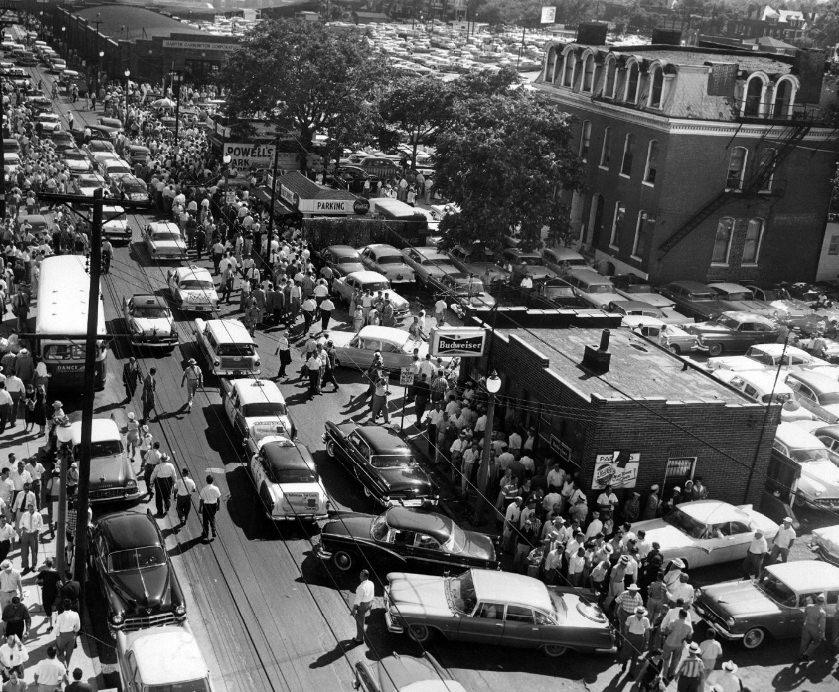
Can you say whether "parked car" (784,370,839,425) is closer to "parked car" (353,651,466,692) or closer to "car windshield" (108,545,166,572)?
"parked car" (353,651,466,692)

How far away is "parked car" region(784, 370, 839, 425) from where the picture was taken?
100ft

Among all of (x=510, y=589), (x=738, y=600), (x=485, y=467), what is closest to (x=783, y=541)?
(x=738, y=600)

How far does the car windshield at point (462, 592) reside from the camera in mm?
18312

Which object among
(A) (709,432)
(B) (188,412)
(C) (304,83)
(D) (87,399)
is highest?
(C) (304,83)

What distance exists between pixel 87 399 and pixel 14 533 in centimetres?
363

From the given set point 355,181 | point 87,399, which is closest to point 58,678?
point 87,399

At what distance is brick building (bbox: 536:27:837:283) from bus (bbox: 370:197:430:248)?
831 centimetres

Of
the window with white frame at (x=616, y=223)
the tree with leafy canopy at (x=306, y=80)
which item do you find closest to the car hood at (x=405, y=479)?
the window with white frame at (x=616, y=223)

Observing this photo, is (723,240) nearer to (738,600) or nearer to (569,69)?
(569,69)

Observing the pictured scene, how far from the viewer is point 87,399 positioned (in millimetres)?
18109

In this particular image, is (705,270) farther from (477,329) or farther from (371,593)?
(371,593)

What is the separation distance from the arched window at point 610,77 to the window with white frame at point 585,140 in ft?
6.23

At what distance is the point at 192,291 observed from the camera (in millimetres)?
35219

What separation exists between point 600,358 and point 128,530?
12.4 meters
